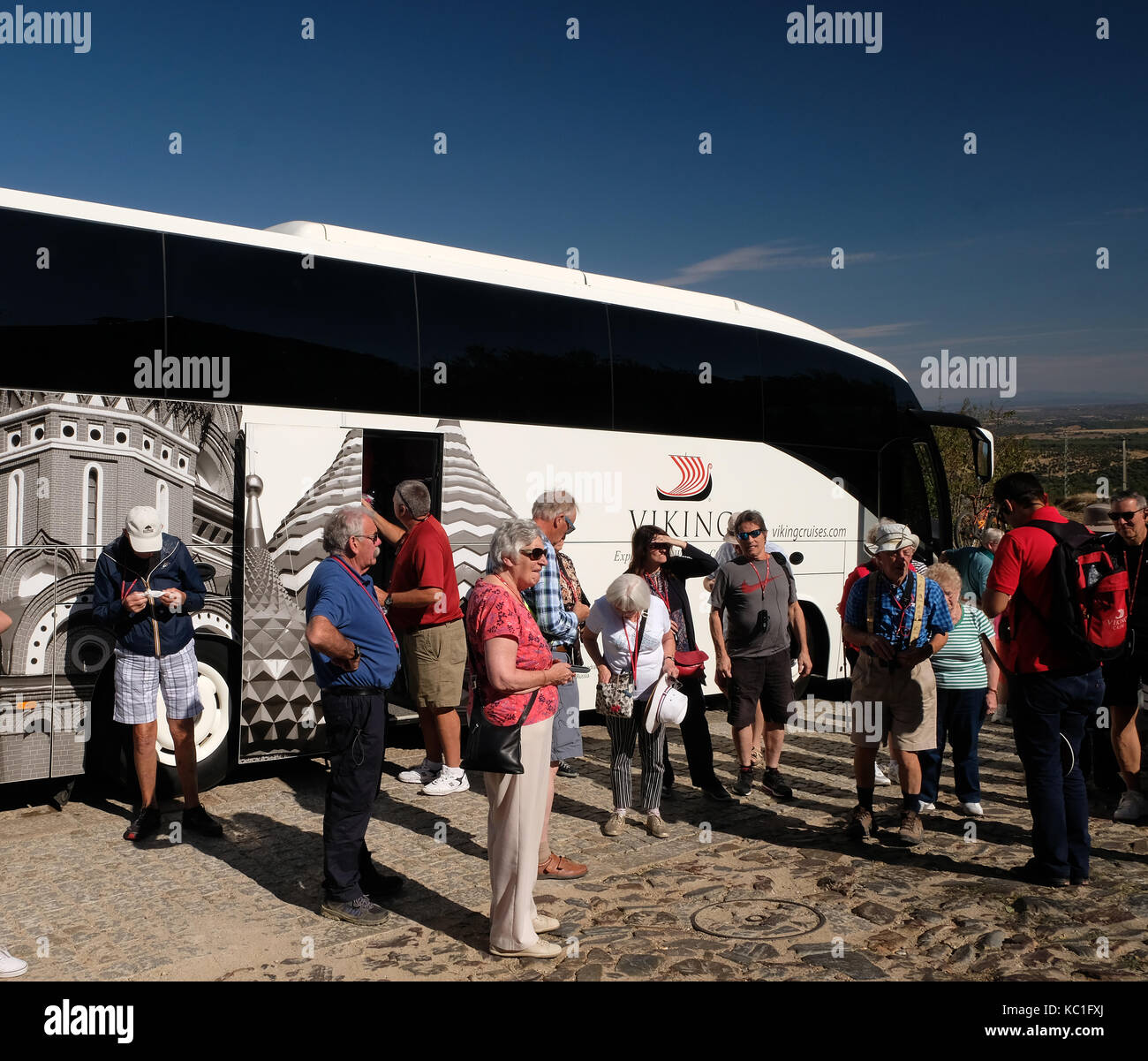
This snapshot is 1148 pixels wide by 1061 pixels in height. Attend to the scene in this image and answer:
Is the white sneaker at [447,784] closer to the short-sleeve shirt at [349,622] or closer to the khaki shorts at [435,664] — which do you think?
the khaki shorts at [435,664]

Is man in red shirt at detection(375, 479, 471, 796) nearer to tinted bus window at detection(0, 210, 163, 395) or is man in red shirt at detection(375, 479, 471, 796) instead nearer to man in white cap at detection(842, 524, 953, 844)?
tinted bus window at detection(0, 210, 163, 395)

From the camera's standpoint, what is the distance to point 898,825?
22.2ft

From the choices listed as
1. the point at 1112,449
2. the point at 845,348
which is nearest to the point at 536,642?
the point at 845,348

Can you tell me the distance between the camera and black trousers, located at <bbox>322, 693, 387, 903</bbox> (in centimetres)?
517

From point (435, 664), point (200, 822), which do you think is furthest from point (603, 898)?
point (200, 822)

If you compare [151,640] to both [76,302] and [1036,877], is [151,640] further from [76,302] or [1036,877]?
[1036,877]

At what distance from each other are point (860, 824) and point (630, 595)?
2.10 metres

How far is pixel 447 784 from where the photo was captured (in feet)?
25.3

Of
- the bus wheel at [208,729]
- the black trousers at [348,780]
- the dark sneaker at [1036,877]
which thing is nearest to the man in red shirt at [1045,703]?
the dark sneaker at [1036,877]

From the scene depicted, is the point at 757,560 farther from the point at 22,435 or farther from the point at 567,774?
the point at 22,435

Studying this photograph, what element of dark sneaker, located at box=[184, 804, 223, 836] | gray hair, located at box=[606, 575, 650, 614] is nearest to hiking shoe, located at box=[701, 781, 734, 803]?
gray hair, located at box=[606, 575, 650, 614]

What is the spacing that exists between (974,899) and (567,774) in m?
3.61

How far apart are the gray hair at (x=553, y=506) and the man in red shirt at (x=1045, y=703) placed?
2466mm

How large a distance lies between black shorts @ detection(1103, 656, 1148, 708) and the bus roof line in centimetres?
527
